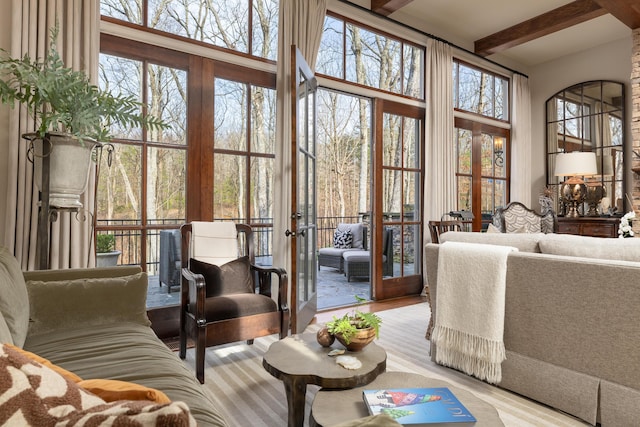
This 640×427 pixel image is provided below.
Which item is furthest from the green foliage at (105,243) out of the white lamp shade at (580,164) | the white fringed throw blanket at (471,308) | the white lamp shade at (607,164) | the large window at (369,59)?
the white lamp shade at (607,164)

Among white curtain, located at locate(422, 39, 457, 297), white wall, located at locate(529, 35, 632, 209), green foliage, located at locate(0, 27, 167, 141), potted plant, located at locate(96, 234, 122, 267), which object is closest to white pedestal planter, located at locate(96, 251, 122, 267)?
potted plant, located at locate(96, 234, 122, 267)

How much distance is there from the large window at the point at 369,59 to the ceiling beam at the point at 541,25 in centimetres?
110

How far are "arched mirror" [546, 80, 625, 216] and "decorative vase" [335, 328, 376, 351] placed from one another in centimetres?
453

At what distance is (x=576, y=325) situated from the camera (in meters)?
1.90

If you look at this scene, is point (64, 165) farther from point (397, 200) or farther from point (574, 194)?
point (574, 194)

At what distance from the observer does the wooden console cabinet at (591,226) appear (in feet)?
16.4

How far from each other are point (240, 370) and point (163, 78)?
2253 mm

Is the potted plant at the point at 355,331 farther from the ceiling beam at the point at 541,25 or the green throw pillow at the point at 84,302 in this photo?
the ceiling beam at the point at 541,25

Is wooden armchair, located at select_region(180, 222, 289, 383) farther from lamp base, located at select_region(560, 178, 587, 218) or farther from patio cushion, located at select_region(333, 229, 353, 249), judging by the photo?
lamp base, located at select_region(560, 178, 587, 218)

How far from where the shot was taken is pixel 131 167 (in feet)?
9.91

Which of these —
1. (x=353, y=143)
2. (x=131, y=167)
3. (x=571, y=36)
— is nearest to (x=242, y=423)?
(x=131, y=167)

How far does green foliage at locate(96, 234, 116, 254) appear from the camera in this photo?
9.49 feet

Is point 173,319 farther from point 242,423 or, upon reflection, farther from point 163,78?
point 163,78

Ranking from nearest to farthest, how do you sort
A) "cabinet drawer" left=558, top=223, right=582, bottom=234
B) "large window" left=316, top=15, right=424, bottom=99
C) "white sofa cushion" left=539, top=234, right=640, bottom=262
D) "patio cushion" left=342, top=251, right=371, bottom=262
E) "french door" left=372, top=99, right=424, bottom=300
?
"white sofa cushion" left=539, top=234, right=640, bottom=262 → "large window" left=316, top=15, right=424, bottom=99 → "french door" left=372, top=99, right=424, bottom=300 → "cabinet drawer" left=558, top=223, right=582, bottom=234 → "patio cushion" left=342, top=251, right=371, bottom=262
